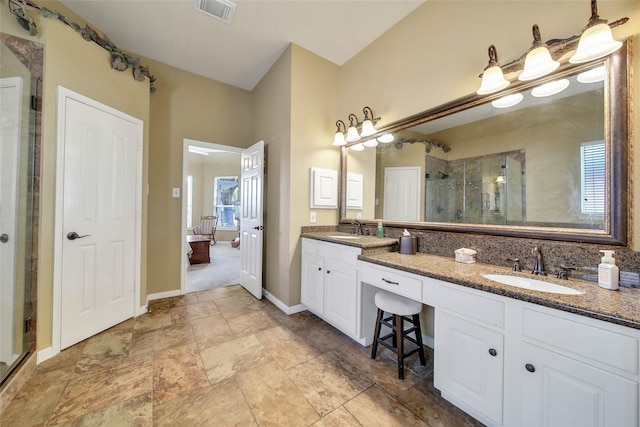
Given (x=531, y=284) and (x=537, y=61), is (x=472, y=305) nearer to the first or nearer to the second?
(x=531, y=284)

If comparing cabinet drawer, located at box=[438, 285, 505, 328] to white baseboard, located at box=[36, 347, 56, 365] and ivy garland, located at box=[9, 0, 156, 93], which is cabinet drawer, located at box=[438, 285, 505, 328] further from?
ivy garland, located at box=[9, 0, 156, 93]

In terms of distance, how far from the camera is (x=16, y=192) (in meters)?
1.66

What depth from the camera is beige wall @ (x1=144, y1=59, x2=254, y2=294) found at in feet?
9.78

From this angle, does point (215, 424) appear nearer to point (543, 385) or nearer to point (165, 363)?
point (165, 363)

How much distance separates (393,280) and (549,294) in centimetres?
79

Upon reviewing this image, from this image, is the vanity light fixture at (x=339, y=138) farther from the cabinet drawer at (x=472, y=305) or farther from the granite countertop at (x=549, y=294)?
the cabinet drawer at (x=472, y=305)

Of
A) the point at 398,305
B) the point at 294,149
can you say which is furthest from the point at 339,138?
the point at 398,305

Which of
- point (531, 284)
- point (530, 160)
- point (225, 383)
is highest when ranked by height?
point (530, 160)

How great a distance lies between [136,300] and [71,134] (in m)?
1.68

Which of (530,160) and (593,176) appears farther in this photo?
(530,160)

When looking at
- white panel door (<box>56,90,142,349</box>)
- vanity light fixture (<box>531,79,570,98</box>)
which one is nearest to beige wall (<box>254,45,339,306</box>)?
white panel door (<box>56,90,142,349</box>)

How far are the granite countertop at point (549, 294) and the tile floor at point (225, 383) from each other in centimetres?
80

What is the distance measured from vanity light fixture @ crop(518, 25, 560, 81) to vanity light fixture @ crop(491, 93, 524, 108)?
0.16 metres

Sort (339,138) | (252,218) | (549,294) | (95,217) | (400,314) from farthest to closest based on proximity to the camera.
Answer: (252,218) → (339,138) → (95,217) → (400,314) → (549,294)
